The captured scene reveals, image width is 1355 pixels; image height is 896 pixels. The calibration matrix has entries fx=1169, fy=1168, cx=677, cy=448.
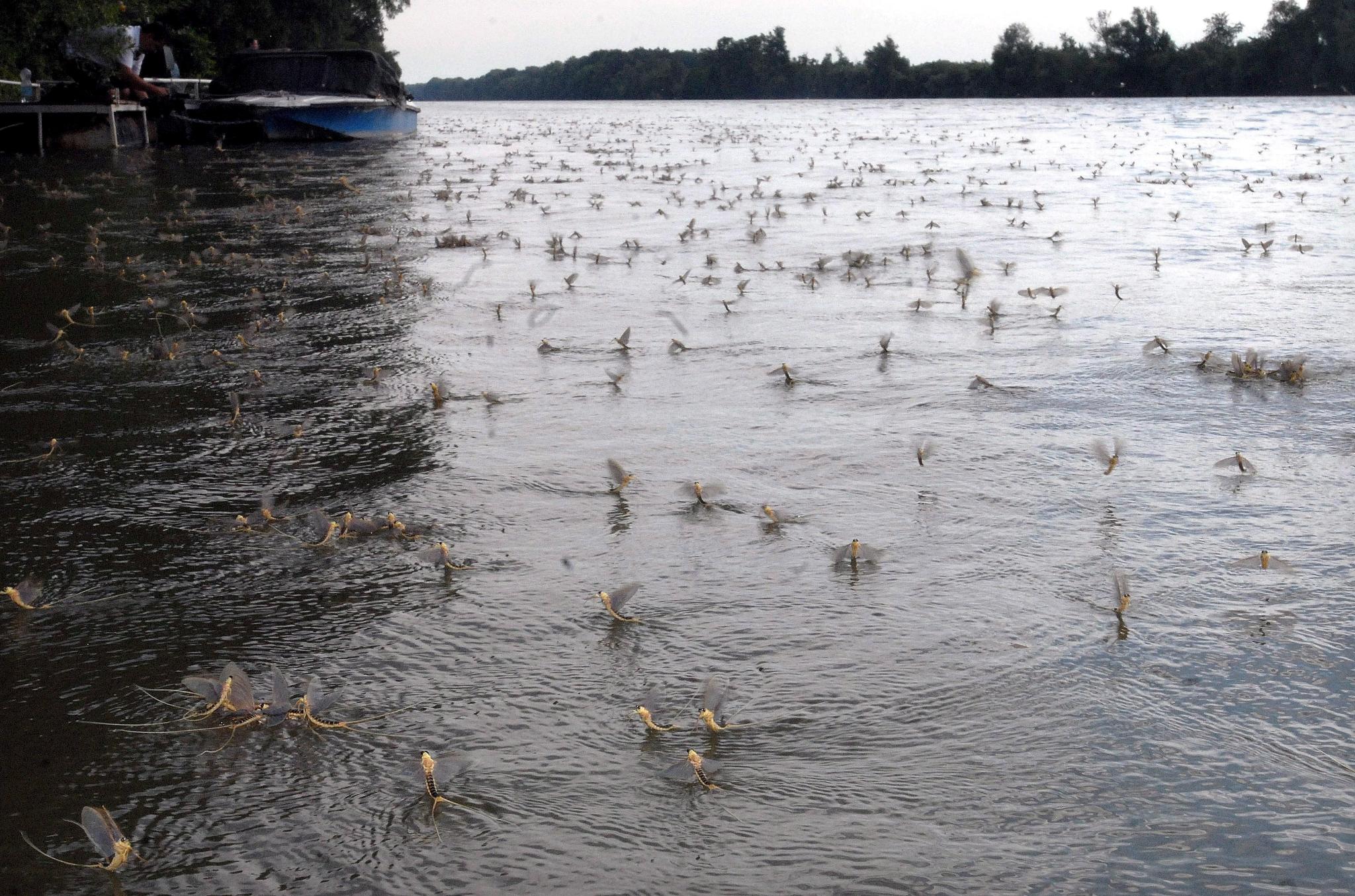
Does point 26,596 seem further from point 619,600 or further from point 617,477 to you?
point 617,477

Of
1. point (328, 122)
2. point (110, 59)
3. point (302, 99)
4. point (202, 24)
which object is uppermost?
point (202, 24)

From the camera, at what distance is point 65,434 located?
481cm

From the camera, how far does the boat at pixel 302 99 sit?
25922 mm

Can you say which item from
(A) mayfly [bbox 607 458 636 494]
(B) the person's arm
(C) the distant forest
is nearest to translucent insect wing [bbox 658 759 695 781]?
(A) mayfly [bbox 607 458 636 494]

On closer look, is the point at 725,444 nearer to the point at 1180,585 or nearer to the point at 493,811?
the point at 1180,585

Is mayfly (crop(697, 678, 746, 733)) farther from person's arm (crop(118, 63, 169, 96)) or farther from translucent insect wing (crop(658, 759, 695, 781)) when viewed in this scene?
person's arm (crop(118, 63, 169, 96))

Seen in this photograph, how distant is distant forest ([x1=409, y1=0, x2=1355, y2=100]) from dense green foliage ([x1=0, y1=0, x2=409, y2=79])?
64.7 metres

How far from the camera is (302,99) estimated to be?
87.2ft

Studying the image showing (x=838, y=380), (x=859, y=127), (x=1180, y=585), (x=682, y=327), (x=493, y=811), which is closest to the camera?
(x=493, y=811)

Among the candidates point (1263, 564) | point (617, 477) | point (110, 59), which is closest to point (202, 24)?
point (110, 59)

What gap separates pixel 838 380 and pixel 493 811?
143 inches

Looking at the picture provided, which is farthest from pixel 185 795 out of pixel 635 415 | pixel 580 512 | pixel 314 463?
pixel 635 415

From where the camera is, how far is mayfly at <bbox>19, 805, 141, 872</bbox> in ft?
7.02

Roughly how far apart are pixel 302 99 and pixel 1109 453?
84.2ft
